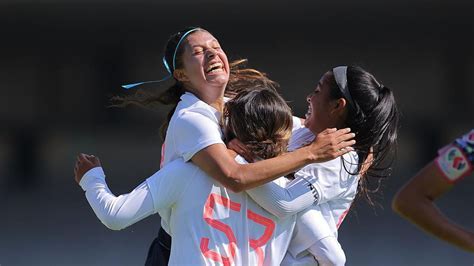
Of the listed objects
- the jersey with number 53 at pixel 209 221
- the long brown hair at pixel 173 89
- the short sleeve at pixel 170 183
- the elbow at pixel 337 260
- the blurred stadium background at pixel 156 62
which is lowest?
the blurred stadium background at pixel 156 62

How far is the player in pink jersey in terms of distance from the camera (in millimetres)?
1639

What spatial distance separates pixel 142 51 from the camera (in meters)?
8.82

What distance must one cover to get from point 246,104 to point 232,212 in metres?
0.27

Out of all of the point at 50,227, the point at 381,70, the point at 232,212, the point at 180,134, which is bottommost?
the point at 50,227

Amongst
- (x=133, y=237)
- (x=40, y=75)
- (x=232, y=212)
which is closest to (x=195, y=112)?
(x=232, y=212)

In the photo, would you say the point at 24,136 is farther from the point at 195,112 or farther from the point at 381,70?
the point at 195,112

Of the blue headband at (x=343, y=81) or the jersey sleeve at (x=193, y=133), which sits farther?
the blue headband at (x=343, y=81)

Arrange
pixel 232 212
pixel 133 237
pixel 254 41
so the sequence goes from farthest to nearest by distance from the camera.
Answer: pixel 254 41 < pixel 133 237 < pixel 232 212

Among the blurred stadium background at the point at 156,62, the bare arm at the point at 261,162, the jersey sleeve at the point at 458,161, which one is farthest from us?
the blurred stadium background at the point at 156,62

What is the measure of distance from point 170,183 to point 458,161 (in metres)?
0.80

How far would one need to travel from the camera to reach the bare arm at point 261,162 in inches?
84.0

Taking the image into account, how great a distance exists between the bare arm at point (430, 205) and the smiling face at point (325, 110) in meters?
0.77

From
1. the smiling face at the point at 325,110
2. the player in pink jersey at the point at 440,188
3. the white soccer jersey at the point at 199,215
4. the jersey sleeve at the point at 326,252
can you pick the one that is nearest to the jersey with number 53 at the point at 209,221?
the white soccer jersey at the point at 199,215

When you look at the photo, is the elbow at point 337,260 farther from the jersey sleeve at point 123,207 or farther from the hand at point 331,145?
the jersey sleeve at point 123,207
